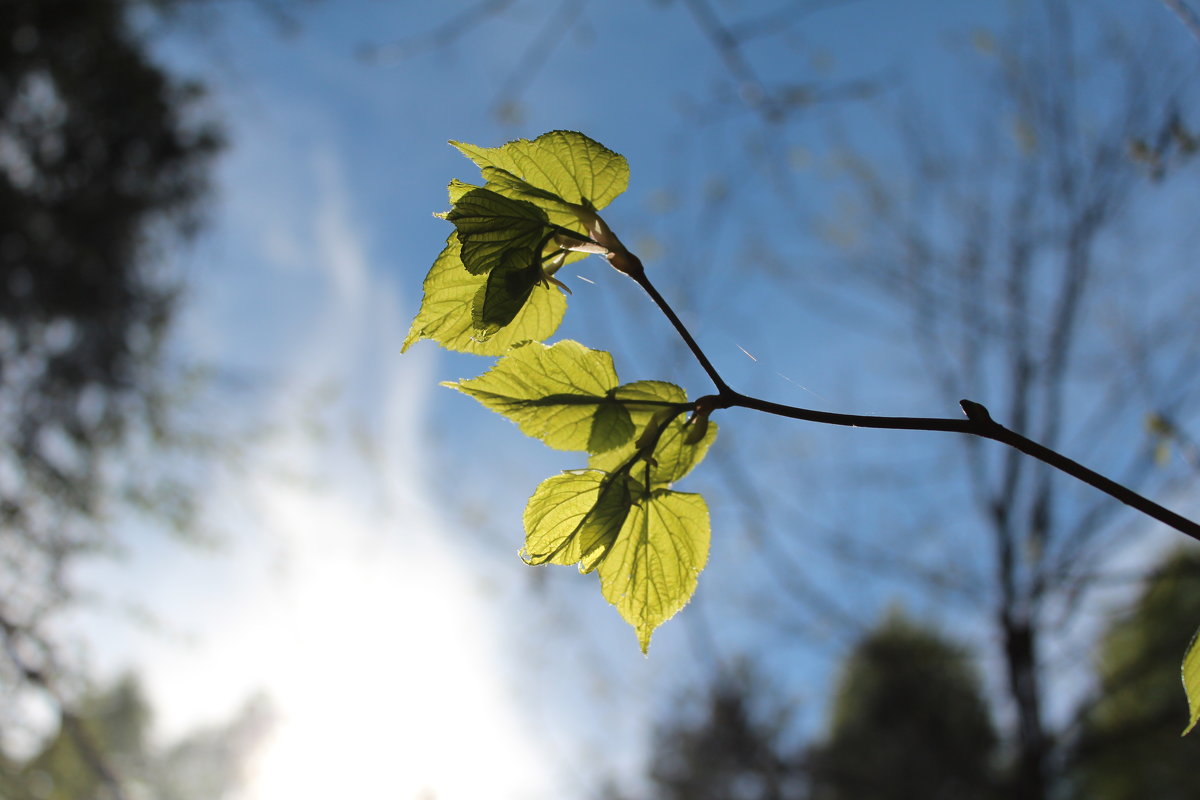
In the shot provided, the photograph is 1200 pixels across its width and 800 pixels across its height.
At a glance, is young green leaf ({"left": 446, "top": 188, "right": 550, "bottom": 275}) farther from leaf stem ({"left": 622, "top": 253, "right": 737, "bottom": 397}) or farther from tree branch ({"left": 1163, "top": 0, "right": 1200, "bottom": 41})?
tree branch ({"left": 1163, "top": 0, "right": 1200, "bottom": 41})

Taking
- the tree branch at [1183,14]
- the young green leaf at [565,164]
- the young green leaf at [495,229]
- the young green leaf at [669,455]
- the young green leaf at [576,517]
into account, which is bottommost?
the young green leaf at [576,517]

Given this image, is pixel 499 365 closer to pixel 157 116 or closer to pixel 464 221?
pixel 464 221

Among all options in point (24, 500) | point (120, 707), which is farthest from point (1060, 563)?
point (120, 707)

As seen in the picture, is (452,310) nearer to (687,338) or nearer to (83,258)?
(687,338)

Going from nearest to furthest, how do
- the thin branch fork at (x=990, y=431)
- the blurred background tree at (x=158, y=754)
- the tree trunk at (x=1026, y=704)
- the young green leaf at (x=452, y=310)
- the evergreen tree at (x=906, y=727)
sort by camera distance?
the thin branch fork at (x=990, y=431), the young green leaf at (x=452, y=310), the tree trunk at (x=1026, y=704), the evergreen tree at (x=906, y=727), the blurred background tree at (x=158, y=754)

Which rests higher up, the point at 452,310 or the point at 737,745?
the point at 737,745

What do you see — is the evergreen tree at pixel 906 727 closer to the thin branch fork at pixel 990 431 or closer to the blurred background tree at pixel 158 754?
the thin branch fork at pixel 990 431

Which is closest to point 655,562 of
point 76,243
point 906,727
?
point 76,243

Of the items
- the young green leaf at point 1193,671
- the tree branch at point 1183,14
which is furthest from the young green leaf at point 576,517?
the tree branch at point 1183,14
